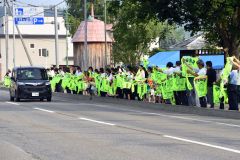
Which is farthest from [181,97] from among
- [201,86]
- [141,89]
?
[141,89]

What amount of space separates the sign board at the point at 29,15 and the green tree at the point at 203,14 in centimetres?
2755

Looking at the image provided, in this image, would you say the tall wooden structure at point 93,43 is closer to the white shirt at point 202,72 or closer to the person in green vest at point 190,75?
the person in green vest at point 190,75

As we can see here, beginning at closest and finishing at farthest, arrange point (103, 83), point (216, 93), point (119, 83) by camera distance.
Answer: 1. point (216, 93)
2. point (119, 83)
3. point (103, 83)

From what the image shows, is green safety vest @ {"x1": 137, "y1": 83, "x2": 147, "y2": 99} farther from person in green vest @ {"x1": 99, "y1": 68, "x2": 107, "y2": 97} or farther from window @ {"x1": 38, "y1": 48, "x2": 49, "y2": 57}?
window @ {"x1": 38, "y1": 48, "x2": 49, "y2": 57}

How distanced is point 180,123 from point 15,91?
52.6ft

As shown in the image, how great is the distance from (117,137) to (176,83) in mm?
11438

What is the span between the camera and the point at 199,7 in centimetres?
3098

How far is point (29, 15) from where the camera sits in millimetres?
61781

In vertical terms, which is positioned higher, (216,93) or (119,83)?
(119,83)

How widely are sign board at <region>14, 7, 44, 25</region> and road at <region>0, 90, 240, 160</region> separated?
1548 inches

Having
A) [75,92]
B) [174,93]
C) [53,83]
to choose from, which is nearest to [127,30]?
[53,83]

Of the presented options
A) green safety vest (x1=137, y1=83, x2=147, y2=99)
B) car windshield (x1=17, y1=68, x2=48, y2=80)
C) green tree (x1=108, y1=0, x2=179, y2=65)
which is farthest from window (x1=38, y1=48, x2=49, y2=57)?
green safety vest (x1=137, y1=83, x2=147, y2=99)

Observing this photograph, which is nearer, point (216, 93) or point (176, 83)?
point (216, 93)

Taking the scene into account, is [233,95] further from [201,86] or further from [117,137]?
[117,137]
